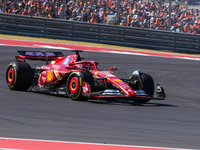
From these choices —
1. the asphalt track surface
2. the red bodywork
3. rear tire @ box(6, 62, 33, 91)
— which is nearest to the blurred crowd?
the asphalt track surface

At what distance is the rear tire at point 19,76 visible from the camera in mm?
9773

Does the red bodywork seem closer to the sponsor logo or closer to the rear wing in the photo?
the sponsor logo

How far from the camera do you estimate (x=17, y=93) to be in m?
9.61

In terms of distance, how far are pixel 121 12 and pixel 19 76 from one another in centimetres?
1323

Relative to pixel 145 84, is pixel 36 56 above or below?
above

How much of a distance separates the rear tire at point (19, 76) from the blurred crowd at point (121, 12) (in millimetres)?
10859

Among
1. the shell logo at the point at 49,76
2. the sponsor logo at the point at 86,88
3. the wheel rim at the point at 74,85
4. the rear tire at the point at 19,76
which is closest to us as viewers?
the sponsor logo at the point at 86,88

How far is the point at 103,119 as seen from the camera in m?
7.14

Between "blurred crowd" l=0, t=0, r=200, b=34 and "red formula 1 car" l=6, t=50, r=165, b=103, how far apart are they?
1062 centimetres

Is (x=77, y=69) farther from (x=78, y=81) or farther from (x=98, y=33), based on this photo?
(x=98, y=33)

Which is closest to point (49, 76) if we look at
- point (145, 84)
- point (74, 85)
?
point (74, 85)

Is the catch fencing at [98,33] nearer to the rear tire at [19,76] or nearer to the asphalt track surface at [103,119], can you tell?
the asphalt track surface at [103,119]

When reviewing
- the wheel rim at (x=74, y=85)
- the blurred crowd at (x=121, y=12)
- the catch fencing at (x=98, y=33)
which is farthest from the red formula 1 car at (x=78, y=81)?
the blurred crowd at (x=121, y=12)

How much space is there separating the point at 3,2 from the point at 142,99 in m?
13.5
